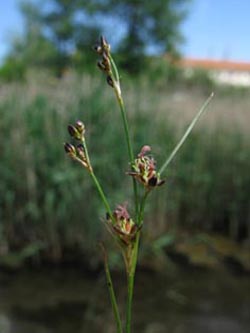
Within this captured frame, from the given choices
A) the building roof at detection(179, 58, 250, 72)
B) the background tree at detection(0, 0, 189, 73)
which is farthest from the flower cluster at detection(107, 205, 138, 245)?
the background tree at detection(0, 0, 189, 73)

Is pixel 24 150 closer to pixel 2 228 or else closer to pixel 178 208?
pixel 2 228

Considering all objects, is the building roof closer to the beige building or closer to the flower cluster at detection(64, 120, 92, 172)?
the beige building

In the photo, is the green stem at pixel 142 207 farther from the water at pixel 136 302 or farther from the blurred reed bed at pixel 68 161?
the blurred reed bed at pixel 68 161

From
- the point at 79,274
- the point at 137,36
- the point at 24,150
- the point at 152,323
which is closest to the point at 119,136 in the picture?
the point at 24,150

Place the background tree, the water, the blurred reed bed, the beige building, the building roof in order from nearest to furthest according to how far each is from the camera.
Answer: the water < the blurred reed bed < the building roof < the beige building < the background tree

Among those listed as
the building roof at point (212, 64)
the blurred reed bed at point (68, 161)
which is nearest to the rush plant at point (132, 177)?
the blurred reed bed at point (68, 161)
